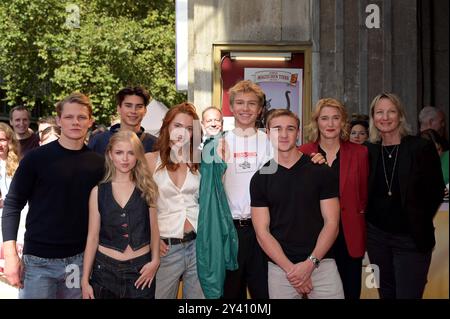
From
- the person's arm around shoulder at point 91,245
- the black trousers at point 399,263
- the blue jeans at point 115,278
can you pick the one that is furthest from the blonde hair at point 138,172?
the black trousers at point 399,263

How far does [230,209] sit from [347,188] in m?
1.01

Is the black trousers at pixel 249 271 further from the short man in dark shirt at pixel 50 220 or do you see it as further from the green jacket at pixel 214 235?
the short man in dark shirt at pixel 50 220

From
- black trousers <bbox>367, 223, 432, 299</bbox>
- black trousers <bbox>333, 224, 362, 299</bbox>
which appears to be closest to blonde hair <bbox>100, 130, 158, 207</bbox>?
black trousers <bbox>333, 224, 362, 299</bbox>

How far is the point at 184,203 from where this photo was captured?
18.4ft

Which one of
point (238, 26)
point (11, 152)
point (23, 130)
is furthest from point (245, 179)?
point (238, 26)

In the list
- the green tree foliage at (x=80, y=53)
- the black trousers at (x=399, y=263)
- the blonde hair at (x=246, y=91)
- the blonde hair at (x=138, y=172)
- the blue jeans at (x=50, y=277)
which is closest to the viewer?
the blue jeans at (x=50, y=277)

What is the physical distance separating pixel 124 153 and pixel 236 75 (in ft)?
23.2

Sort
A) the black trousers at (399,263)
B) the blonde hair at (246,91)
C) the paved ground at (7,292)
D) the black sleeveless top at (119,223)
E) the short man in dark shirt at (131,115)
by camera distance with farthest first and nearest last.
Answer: the paved ground at (7,292), the short man in dark shirt at (131,115), the blonde hair at (246,91), the black trousers at (399,263), the black sleeveless top at (119,223)

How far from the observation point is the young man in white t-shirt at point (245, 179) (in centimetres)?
554

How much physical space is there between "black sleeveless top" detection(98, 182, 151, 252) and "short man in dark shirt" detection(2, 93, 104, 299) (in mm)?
137

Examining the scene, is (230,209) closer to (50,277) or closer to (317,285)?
(317,285)

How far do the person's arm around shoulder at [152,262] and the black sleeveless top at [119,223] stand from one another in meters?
0.06

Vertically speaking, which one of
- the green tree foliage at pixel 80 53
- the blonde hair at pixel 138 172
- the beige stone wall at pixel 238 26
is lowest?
the blonde hair at pixel 138 172

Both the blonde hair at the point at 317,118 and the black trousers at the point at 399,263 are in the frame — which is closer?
the black trousers at the point at 399,263
